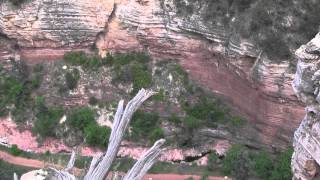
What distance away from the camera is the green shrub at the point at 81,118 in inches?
1151

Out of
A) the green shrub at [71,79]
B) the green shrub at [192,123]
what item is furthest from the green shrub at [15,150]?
the green shrub at [192,123]

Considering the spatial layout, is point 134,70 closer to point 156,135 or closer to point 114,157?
point 156,135

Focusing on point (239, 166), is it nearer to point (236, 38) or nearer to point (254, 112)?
point (254, 112)

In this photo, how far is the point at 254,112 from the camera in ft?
86.0

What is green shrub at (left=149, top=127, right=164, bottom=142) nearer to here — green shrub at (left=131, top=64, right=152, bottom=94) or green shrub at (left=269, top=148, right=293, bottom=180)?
green shrub at (left=131, top=64, right=152, bottom=94)

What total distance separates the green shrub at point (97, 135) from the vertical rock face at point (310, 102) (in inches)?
677

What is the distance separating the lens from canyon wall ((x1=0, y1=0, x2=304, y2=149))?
24906 mm

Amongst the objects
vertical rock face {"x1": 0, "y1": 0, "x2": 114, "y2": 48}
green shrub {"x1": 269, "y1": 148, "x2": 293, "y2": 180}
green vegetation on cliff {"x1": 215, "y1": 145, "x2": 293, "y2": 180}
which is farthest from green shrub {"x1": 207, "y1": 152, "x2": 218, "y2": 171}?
vertical rock face {"x1": 0, "y1": 0, "x2": 114, "y2": 48}

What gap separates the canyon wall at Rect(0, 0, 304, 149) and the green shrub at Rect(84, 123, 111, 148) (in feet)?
14.9

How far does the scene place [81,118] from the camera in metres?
29.3

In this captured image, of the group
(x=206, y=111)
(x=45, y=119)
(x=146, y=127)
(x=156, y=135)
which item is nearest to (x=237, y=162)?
(x=206, y=111)

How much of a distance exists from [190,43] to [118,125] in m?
15.1

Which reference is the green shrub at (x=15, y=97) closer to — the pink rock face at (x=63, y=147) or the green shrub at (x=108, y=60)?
the pink rock face at (x=63, y=147)

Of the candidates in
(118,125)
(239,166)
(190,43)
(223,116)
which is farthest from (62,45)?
(118,125)
